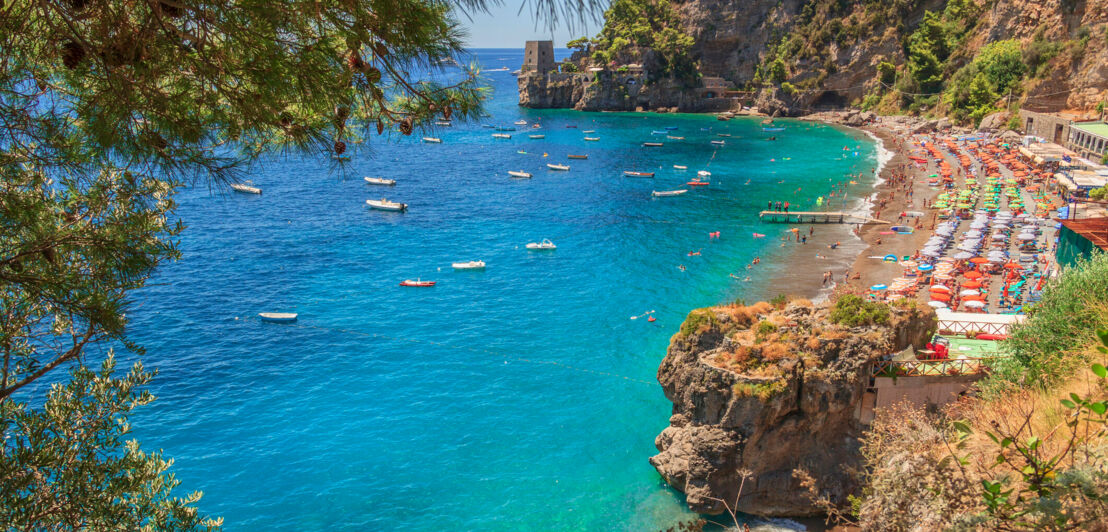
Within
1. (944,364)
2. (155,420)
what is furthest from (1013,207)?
(155,420)

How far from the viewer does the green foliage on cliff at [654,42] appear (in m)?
104

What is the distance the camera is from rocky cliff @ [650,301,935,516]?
1634cm

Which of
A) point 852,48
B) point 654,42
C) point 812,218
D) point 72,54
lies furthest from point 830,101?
point 72,54

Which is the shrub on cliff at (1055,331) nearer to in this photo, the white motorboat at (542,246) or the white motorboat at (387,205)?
the white motorboat at (542,246)

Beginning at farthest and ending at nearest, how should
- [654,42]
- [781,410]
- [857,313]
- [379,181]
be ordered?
[654,42] → [379,181] → [857,313] → [781,410]

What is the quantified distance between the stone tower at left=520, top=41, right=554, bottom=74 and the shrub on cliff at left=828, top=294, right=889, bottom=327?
331 ft

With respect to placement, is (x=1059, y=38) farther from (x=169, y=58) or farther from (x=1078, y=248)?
(x=169, y=58)

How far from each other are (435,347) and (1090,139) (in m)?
48.7

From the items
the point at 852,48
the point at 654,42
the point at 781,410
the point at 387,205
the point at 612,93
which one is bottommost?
the point at 387,205

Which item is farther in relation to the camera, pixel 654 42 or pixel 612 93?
pixel 612 93

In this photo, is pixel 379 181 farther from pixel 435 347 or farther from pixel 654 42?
pixel 654 42

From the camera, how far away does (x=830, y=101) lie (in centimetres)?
9838

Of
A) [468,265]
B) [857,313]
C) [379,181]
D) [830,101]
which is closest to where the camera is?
[857,313]

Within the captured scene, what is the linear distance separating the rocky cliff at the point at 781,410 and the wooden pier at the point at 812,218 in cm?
3051
